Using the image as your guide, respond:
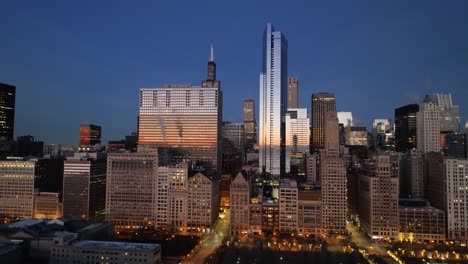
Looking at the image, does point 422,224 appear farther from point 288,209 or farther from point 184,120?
point 184,120

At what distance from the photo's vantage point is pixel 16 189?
130250mm

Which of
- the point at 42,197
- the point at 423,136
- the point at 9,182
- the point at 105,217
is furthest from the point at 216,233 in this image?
the point at 423,136

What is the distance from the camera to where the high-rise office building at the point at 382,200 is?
108312 mm

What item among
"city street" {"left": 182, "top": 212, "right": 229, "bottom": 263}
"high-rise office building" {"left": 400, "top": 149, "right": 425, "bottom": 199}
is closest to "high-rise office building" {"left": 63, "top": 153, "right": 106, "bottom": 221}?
"city street" {"left": 182, "top": 212, "right": 229, "bottom": 263}

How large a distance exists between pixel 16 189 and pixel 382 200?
123 meters

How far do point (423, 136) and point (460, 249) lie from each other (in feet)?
350

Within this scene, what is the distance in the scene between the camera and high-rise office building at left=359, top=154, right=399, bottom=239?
108m

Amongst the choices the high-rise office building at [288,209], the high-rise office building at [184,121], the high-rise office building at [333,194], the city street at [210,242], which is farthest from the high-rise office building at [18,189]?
the high-rise office building at [333,194]

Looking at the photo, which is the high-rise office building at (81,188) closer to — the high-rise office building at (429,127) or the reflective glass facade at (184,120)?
the reflective glass facade at (184,120)

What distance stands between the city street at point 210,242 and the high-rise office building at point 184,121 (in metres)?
44.0

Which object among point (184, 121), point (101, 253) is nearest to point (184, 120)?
point (184, 121)

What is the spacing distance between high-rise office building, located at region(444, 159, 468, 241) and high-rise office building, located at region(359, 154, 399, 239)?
48.4 feet

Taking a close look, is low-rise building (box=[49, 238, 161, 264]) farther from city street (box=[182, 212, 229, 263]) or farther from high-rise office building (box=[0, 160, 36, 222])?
high-rise office building (box=[0, 160, 36, 222])

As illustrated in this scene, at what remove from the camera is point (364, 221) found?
120250 millimetres
